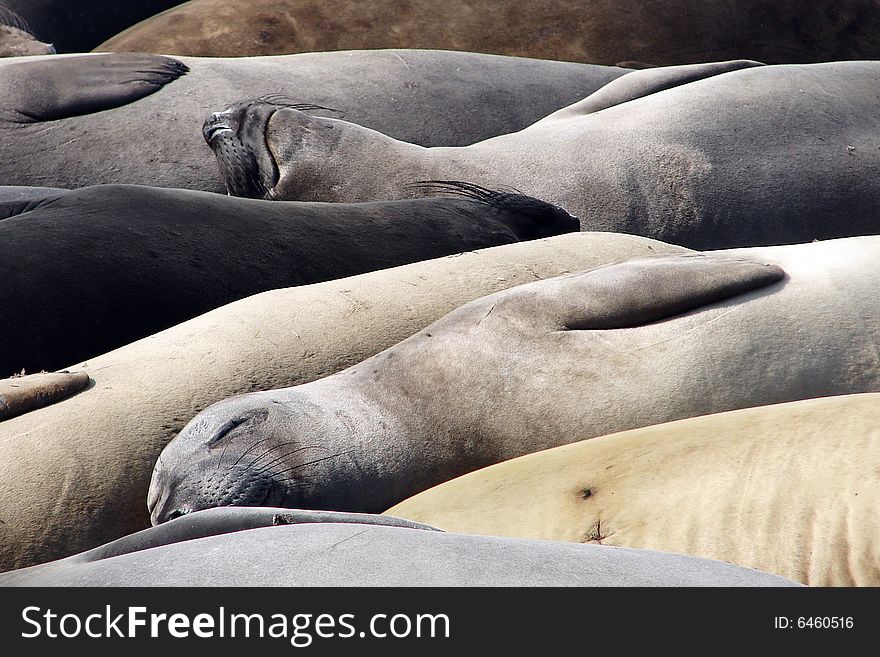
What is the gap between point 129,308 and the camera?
3102 mm

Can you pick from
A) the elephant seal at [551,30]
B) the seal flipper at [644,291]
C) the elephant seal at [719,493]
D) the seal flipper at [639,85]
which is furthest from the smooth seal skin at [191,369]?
the elephant seal at [551,30]

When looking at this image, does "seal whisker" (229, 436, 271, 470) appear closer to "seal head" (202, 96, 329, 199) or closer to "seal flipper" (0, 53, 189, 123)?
"seal head" (202, 96, 329, 199)

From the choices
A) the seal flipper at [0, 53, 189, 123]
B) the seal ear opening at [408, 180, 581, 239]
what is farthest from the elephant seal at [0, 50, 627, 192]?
the seal ear opening at [408, 180, 581, 239]

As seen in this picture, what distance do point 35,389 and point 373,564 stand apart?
150 centimetres

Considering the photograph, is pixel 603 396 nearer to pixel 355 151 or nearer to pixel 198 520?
pixel 198 520

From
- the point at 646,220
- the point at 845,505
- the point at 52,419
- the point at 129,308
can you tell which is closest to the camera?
the point at 845,505

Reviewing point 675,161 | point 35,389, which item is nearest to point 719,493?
point 35,389

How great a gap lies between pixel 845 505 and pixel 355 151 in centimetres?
271

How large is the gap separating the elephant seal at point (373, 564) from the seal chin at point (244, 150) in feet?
9.12

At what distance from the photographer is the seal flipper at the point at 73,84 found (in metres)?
4.58

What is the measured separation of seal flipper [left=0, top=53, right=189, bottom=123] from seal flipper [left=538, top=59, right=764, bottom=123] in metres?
1.55

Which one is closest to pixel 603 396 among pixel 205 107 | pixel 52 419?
pixel 52 419

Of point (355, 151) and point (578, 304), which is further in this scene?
point (355, 151)
